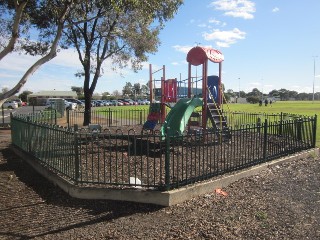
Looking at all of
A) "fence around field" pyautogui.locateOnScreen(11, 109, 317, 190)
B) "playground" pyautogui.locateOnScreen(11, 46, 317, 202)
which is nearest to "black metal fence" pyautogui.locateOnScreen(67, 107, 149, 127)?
"playground" pyautogui.locateOnScreen(11, 46, 317, 202)

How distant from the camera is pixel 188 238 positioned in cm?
→ 495

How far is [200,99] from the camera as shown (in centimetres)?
1274

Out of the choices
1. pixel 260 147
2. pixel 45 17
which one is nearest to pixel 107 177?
pixel 260 147

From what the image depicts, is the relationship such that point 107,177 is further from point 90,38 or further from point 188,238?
point 90,38

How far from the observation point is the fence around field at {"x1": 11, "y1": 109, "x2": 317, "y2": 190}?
678 cm

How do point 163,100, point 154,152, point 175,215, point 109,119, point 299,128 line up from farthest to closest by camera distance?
point 109,119
point 163,100
point 299,128
point 154,152
point 175,215

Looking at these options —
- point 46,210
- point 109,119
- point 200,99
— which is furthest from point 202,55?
point 109,119

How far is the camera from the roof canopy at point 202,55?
13.3 meters

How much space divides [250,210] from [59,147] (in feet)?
13.9

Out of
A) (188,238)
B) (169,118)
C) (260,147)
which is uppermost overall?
(169,118)

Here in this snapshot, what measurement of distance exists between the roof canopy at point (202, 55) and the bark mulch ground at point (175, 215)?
6.73m

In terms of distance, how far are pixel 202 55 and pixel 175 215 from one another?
344 inches

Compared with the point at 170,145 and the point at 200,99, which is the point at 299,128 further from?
the point at 170,145

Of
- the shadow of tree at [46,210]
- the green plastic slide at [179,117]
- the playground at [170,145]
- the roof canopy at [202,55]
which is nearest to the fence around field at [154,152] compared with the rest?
the playground at [170,145]
